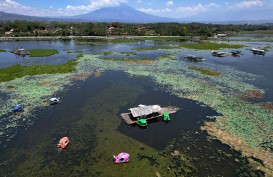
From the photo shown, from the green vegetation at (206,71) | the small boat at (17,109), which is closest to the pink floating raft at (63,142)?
the small boat at (17,109)

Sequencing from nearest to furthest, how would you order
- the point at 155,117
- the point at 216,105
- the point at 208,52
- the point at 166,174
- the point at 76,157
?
the point at 166,174, the point at 76,157, the point at 155,117, the point at 216,105, the point at 208,52

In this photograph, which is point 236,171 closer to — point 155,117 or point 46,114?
point 155,117

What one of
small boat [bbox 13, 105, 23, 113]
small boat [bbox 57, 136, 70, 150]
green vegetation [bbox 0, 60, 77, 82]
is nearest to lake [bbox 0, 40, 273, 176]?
small boat [bbox 57, 136, 70, 150]

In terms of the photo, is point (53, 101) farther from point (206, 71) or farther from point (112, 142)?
point (206, 71)

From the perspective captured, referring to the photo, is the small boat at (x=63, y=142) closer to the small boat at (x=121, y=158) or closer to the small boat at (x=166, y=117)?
the small boat at (x=121, y=158)

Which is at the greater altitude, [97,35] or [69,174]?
[97,35]

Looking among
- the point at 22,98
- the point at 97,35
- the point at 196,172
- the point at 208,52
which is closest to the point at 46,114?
the point at 22,98

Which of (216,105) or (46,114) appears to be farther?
(216,105)

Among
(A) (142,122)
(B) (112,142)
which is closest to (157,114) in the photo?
(A) (142,122)
